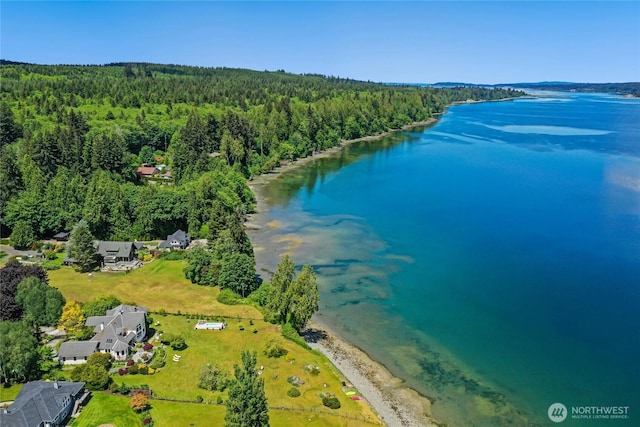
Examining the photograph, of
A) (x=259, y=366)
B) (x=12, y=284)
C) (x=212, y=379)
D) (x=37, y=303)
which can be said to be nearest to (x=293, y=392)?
(x=259, y=366)

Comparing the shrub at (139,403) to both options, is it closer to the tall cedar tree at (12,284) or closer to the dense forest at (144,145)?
the tall cedar tree at (12,284)

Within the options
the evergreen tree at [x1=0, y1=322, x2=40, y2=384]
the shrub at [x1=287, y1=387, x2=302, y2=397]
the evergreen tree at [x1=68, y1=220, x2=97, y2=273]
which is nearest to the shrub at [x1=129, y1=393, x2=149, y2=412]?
the evergreen tree at [x1=0, y1=322, x2=40, y2=384]

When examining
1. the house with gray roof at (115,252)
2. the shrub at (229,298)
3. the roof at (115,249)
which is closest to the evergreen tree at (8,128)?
the roof at (115,249)

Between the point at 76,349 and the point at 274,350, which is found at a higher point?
the point at 76,349

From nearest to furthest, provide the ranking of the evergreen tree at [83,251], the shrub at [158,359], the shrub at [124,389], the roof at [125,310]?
the shrub at [124,389]
the shrub at [158,359]
the roof at [125,310]
the evergreen tree at [83,251]

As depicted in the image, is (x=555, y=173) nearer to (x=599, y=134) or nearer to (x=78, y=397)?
(x=599, y=134)

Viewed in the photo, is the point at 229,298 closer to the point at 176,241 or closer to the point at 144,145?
the point at 176,241
